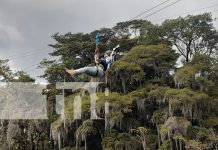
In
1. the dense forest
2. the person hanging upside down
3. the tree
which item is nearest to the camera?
the person hanging upside down

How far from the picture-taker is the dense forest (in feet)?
93.0

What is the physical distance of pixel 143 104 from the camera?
30.4 metres

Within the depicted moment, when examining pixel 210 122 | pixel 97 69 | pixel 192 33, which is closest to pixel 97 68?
pixel 97 69

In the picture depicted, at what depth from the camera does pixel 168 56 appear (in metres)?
32.8

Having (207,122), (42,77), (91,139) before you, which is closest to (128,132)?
(91,139)

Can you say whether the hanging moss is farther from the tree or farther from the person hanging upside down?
the person hanging upside down

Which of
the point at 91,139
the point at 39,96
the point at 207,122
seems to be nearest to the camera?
the point at 207,122

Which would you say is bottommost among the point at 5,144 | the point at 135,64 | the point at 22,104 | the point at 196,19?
the point at 5,144

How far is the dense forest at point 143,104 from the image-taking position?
93.0ft

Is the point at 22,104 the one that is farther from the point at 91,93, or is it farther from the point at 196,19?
the point at 196,19

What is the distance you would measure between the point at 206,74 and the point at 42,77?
13060 mm

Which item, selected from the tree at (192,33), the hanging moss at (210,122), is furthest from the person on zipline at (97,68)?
the tree at (192,33)

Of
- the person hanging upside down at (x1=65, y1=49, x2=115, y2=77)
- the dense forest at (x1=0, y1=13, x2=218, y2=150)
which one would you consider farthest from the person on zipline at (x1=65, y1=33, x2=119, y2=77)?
the dense forest at (x1=0, y1=13, x2=218, y2=150)

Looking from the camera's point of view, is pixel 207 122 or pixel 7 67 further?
pixel 7 67
